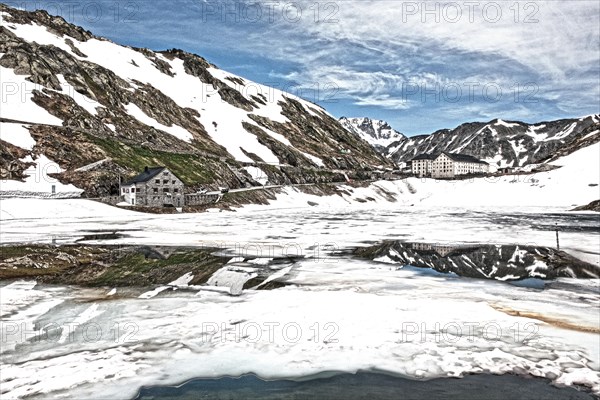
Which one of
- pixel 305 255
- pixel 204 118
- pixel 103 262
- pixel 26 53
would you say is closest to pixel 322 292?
pixel 305 255

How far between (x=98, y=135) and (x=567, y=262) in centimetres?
8656

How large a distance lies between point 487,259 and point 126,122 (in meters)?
98.6

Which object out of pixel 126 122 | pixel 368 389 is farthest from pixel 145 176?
pixel 368 389

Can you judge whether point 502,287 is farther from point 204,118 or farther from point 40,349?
point 204,118

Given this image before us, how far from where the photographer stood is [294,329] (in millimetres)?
11758

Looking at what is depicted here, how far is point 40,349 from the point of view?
10.1 metres

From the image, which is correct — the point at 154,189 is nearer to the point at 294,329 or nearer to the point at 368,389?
the point at 294,329

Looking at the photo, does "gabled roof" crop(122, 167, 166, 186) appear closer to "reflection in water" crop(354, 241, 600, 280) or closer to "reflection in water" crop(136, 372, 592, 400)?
"reflection in water" crop(354, 241, 600, 280)

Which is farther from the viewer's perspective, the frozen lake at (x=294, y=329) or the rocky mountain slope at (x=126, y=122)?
the rocky mountain slope at (x=126, y=122)

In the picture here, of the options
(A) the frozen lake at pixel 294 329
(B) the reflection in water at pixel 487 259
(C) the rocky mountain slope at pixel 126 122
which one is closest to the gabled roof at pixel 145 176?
(C) the rocky mountain slope at pixel 126 122

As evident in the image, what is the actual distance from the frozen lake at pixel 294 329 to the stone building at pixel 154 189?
2194 inches

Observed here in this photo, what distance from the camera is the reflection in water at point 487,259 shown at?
65.2 ft

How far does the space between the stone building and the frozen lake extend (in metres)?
55.7

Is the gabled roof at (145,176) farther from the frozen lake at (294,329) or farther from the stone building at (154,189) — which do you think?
the frozen lake at (294,329)
